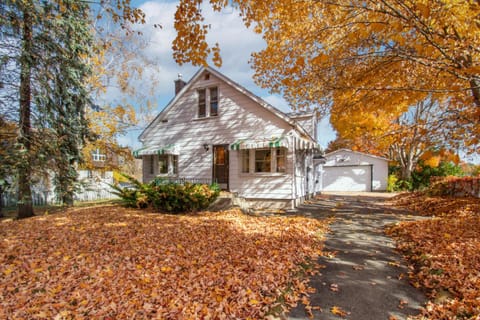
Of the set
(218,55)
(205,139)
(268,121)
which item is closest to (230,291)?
(218,55)

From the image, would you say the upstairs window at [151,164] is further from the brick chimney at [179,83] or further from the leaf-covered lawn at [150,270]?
the leaf-covered lawn at [150,270]

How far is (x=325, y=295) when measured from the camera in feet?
11.7

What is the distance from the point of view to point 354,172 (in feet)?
77.4

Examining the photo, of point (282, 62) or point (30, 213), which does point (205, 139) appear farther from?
point (30, 213)

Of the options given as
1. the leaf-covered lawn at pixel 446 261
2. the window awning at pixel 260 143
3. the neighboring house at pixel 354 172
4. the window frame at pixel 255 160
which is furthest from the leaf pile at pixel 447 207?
the neighboring house at pixel 354 172

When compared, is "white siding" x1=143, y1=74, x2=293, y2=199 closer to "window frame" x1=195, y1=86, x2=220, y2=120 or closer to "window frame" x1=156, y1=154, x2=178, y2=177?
"window frame" x1=195, y1=86, x2=220, y2=120

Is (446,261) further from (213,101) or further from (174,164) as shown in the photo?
(174,164)

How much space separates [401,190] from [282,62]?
58.9 feet

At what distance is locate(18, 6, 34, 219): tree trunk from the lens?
7609mm

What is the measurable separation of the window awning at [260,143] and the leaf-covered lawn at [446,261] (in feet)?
16.2

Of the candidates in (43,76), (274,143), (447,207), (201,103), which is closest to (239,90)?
(201,103)

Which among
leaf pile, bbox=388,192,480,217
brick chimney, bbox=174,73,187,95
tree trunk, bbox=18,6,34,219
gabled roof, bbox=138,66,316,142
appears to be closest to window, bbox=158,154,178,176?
gabled roof, bbox=138,66,316,142

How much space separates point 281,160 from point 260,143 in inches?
58.8

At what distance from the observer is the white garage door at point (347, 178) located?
76.0 ft
